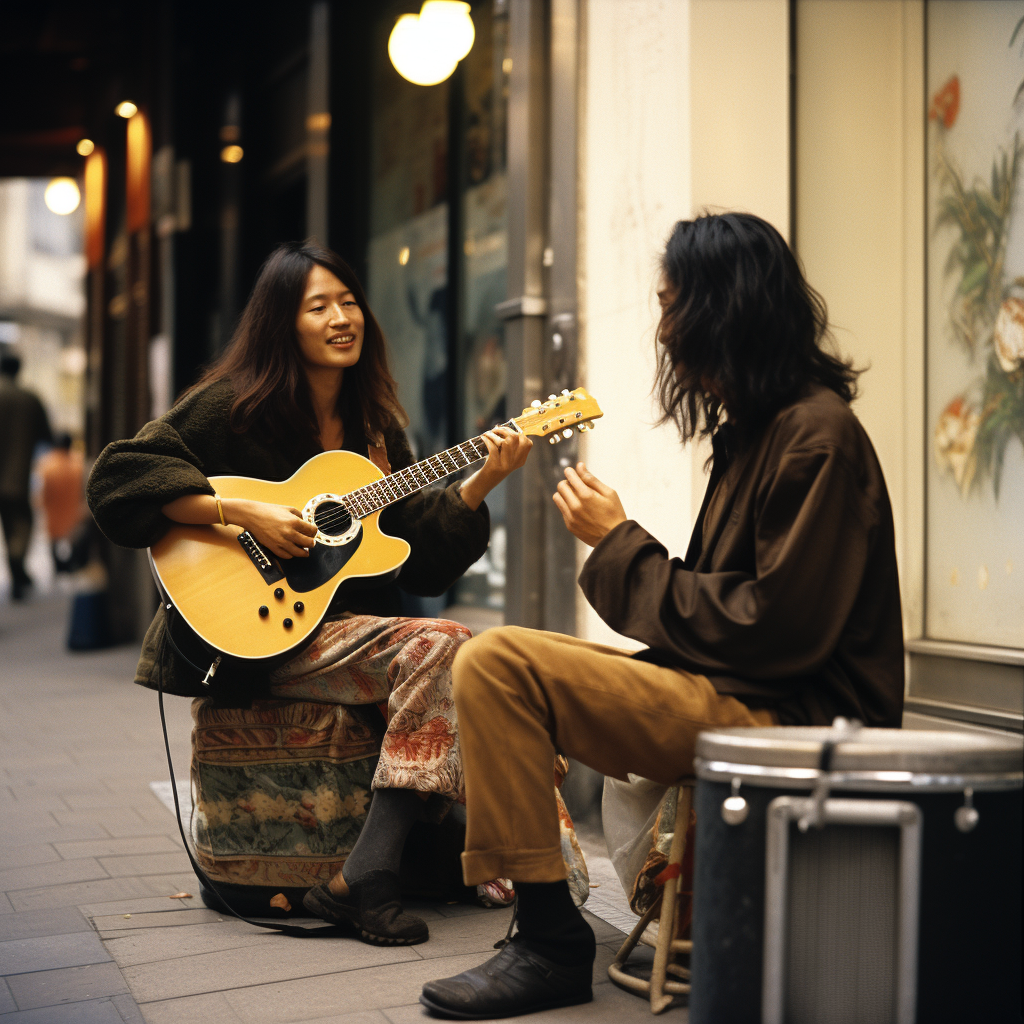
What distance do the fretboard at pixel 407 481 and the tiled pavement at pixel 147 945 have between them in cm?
106

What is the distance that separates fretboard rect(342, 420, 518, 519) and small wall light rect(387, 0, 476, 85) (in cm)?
333

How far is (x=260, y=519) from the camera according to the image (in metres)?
3.15

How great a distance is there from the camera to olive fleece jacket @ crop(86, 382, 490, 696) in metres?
3.14

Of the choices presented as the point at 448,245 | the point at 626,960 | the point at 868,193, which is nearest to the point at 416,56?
the point at 448,245

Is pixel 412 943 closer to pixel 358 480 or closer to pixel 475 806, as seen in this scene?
pixel 475 806

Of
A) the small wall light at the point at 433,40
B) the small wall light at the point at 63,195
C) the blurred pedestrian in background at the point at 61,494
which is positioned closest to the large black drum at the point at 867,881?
the small wall light at the point at 433,40

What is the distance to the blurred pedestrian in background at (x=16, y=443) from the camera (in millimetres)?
11836

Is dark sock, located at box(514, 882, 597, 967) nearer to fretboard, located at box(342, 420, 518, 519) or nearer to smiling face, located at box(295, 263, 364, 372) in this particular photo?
fretboard, located at box(342, 420, 518, 519)

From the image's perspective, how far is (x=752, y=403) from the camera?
7.98 ft

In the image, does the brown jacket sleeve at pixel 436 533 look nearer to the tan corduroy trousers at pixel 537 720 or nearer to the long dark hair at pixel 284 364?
the long dark hair at pixel 284 364

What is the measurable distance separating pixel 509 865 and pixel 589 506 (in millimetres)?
723

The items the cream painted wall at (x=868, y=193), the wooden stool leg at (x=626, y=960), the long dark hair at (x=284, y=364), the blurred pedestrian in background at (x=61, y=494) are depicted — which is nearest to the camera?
the wooden stool leg at (x=626, y=960)

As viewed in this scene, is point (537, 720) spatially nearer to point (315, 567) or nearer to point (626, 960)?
point (626, 960)

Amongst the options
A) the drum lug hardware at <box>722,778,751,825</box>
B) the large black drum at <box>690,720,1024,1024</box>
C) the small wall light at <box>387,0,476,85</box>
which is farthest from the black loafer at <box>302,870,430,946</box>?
the small wall light at <box>387,0,476,85</box>
